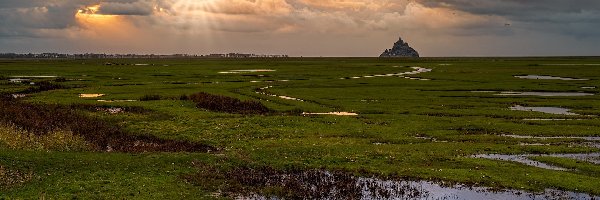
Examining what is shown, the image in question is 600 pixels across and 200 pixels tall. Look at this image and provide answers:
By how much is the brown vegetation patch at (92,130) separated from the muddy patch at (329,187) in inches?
266

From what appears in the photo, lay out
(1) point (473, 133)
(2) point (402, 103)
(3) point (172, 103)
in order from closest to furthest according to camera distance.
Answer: (1) point (473, 133) → (3) point (172, 103) → (2) point (402, 103)

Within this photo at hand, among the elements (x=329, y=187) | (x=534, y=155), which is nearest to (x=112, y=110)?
(x=329, y=187)

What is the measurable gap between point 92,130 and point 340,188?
64.6 ft

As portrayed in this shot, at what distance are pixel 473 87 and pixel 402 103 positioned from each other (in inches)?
1158

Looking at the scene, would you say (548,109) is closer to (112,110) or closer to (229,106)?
(229,106)

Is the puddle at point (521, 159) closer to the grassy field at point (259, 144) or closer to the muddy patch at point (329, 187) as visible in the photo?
the grassy field at point (259, 144)

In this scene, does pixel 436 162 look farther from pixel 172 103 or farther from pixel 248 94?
pixel 248 94

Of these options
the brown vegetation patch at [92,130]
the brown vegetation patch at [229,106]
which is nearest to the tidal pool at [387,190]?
the brown vegetation patch at [92,130]

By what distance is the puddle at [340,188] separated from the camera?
21.7m

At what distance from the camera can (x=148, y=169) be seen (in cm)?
2456

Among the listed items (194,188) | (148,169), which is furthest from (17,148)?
(194,188)

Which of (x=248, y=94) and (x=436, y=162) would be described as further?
(x=248, y=94)

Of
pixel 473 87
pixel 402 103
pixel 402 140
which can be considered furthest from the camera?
pixel 473 87

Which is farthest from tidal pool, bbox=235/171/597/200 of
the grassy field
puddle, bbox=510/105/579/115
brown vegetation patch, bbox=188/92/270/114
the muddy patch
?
puddle, bbox=510/105/579/115
